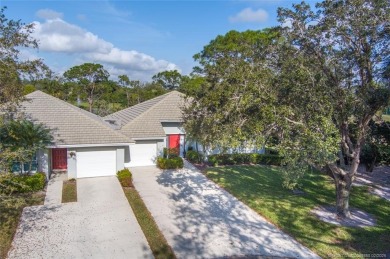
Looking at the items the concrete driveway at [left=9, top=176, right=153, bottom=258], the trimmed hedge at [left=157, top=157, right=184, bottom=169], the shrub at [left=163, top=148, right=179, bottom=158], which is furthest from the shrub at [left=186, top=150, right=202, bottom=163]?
the concrete driveway at [left=9, top=176, right=153, bottom=258]

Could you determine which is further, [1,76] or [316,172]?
[316,172]

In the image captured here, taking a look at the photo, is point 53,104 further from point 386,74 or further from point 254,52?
point 386,74

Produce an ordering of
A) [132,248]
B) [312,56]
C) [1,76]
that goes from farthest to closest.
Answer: [312,56] → [132,248] → [1,76]

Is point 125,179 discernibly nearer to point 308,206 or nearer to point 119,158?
point 119,158

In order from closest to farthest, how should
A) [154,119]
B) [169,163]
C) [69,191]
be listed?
[69,191] → [169,163] → [154,119]

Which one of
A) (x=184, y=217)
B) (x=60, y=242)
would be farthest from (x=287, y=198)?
(x=60, y=242)

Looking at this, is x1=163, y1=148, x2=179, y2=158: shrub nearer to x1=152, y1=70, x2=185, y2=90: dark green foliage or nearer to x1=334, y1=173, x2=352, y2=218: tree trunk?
x1=334, y1=173, x2=352, y2=218: tree trunk

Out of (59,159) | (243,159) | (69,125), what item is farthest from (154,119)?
(243,159)

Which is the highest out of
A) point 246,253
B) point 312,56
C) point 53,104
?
point 312,56
